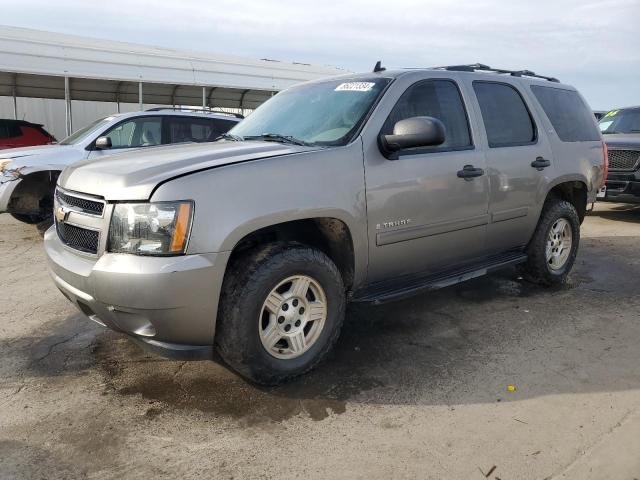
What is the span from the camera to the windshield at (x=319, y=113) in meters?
3.49

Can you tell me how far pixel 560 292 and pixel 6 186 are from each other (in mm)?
6544

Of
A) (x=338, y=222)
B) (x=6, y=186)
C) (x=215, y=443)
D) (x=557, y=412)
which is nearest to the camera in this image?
(x=215, y=443)

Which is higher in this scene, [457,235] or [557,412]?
[457,235]

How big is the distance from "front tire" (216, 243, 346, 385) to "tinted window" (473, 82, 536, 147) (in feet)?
6.38

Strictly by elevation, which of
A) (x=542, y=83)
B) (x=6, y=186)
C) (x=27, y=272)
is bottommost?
(x=27, y=272)

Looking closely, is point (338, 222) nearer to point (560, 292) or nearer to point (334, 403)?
point (334, 403)

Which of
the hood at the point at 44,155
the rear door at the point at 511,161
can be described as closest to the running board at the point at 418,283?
the rear door at the point at 511,161

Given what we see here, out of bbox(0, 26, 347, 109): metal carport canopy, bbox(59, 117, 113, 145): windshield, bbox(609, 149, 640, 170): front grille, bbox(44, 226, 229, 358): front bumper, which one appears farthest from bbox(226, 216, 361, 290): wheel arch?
bbox(0, 26, 347, 109): metal carport canopy

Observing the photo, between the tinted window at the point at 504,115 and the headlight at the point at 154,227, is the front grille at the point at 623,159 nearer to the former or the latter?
the tinted window at the point at 504,115

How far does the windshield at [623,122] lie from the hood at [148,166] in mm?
9258

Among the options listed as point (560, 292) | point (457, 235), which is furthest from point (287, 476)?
point (560, 292)

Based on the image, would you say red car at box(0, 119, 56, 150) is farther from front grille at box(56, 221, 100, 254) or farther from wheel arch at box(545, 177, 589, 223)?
wheel arch at box(545, 177, 589, 223)

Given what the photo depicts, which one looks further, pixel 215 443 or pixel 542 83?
pixel 542 83

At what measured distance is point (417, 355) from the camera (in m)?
3.57
